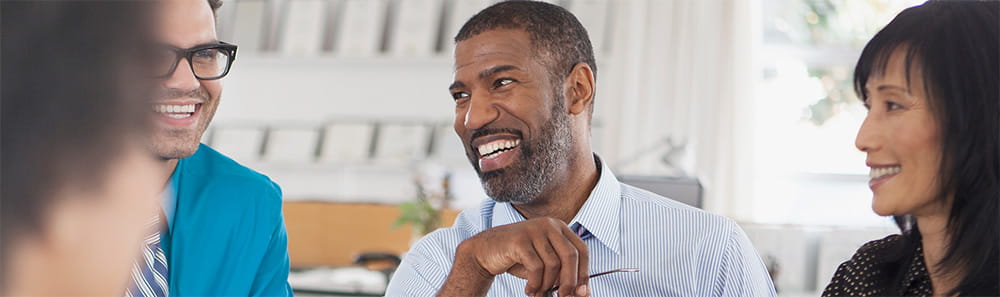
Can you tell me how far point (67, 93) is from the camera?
0.30 meters

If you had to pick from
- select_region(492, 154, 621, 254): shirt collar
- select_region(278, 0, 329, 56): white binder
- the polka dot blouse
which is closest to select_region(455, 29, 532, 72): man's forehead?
select_region(492, 154, 621, 254): shirt collar

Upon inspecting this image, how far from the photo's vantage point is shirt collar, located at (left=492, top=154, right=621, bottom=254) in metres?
1.48

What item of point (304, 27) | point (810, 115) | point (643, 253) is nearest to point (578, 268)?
point (643, 253)

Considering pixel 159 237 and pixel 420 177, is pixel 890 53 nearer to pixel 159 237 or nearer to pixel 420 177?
pixel 159 237

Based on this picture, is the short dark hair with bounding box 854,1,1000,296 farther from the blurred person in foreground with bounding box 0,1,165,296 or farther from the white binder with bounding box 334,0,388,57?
the white binder with bounding box 334,0,388,57

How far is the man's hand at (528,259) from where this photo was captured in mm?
1123

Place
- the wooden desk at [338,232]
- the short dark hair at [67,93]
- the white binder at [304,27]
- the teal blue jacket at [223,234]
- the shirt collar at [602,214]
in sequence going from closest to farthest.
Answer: the short dark hair at [67,93]
the teal blue jacket at [223,234]
the shirt collar at [602,214]
the wooden desk at [338,232]
the white binder at [304,27]

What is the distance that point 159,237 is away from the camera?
136 centimetres

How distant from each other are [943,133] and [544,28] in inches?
28.4

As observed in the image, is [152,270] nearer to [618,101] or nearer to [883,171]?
[883,171]

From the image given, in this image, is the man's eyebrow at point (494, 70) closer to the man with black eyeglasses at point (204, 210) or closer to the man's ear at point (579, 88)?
Answer: the man's ear at point (579, 88)

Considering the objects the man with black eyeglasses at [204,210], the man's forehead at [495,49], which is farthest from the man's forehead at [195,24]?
the man's forehead at [495,49]

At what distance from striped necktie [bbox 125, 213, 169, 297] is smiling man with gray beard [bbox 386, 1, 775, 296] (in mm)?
382

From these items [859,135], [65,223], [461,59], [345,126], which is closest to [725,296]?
[859,135]
